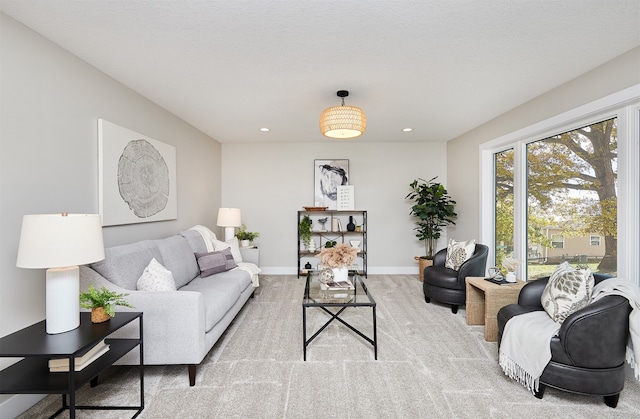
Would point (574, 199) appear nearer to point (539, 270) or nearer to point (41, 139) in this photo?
point (539, 270)

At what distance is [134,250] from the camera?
2770 millimetres

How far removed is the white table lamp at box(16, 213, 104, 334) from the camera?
1.61 m

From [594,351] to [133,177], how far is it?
13.1 ft

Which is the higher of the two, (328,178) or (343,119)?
(343,119)

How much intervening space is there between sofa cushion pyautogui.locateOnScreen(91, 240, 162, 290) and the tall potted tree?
402cm

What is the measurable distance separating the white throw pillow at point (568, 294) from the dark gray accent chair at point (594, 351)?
0.77 ft

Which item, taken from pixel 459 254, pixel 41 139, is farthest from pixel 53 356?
pixel 459 254

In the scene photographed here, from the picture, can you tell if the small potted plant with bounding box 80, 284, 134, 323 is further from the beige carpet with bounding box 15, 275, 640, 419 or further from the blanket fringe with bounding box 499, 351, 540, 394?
the blanket fringe with bounding box 499, 351, 540, 394

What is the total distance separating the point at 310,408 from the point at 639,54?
342 centimetres

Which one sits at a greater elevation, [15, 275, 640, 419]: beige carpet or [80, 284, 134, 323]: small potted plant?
[80, 284, 134, 323]: small potted plant

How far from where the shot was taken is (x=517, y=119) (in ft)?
12.1

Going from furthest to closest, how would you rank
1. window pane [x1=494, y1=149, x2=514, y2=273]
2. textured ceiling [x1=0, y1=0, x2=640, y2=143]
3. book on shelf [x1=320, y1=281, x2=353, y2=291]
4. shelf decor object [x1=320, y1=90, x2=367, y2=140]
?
window pane [x1=494, y1=149, x2=514, y2=273]
book on shelf [x1=320, y1=281, x2=353, y2=291]
shelf decor object [x1=320, y1=90, x2=367, y2=140]
textured ceiling [x1=0, y1=0, x2=640, y2=143]

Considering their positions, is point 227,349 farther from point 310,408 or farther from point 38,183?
point 38,183

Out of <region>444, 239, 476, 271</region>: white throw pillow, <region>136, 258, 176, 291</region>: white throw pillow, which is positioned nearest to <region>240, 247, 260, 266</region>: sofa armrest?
<region>136, 258, 176, 291</region>: white throw pillow
